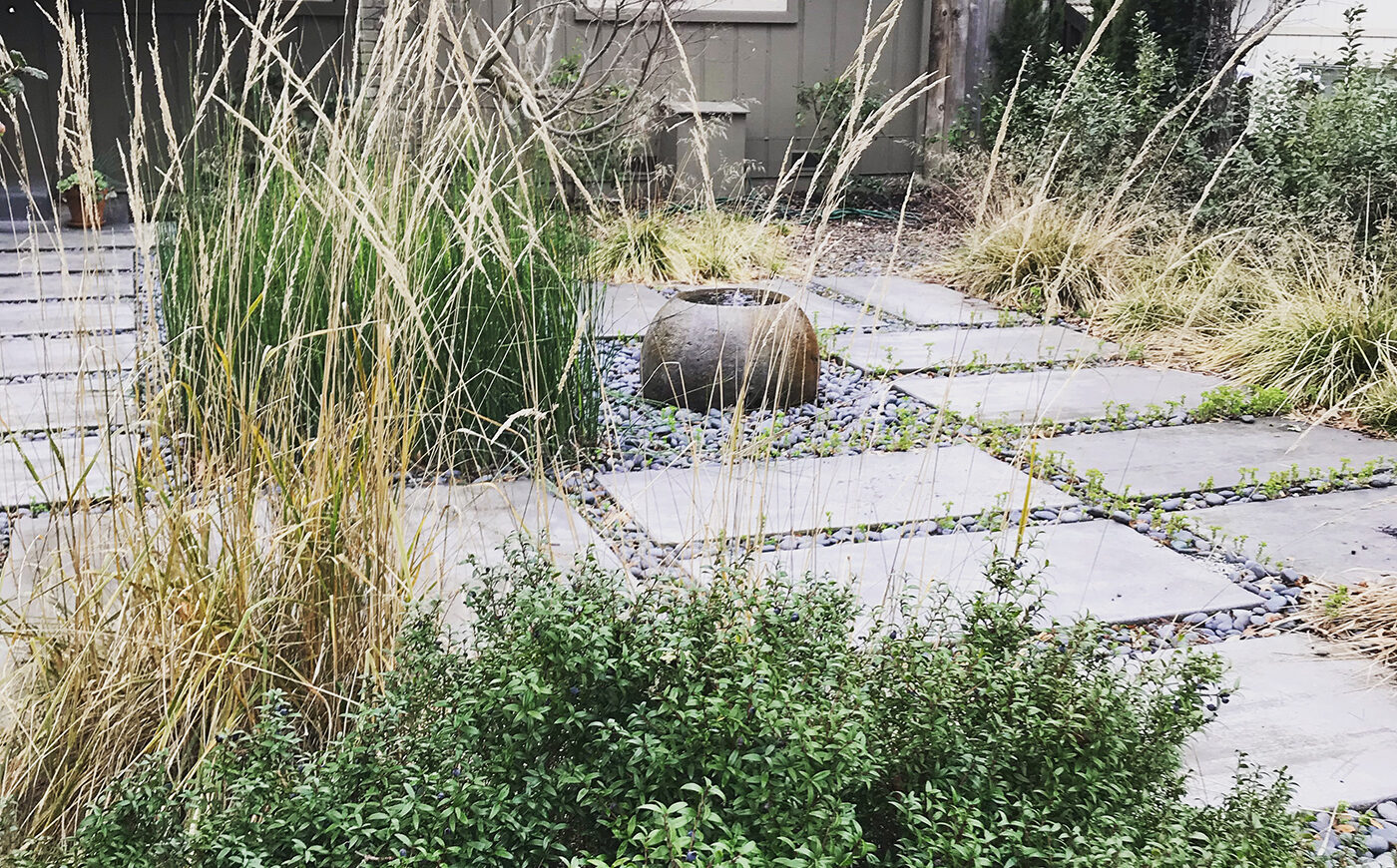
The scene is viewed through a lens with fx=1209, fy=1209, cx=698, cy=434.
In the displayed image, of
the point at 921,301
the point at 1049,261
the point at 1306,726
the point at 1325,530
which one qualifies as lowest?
the point at 1306,726

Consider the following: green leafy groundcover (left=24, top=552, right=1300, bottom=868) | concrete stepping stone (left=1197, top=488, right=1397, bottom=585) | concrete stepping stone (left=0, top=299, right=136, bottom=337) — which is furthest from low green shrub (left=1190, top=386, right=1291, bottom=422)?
concrete stepping stone (left=0, top=299, right=136, bottom=337)

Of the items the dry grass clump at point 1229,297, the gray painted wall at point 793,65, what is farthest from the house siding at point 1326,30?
the dry grass clump at point 1229,297

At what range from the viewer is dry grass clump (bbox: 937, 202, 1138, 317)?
5453 mm

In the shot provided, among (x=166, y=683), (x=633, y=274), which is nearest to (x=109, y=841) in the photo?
(x=166, y=683)

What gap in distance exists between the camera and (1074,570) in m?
2.63

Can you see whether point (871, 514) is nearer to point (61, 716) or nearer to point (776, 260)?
point (61, 716)

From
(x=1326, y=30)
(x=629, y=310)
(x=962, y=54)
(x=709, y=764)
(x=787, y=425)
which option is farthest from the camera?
(x=1326, y=30)

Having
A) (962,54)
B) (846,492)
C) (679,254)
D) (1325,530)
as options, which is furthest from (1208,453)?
(962,54)

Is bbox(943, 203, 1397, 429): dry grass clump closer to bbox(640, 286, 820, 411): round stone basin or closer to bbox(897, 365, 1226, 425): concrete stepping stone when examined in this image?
bbox(897, 365, 1226, 425): concrete stepping stone

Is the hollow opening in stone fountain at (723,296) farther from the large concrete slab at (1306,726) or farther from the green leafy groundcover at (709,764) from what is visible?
the green leafy groundcover at (709,764)

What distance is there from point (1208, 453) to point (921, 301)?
230 centimetres

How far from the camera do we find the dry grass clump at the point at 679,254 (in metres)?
6.00

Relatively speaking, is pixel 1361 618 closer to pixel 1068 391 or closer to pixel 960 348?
pixel 1068 391

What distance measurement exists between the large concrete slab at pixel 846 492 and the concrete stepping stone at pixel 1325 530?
44cm
